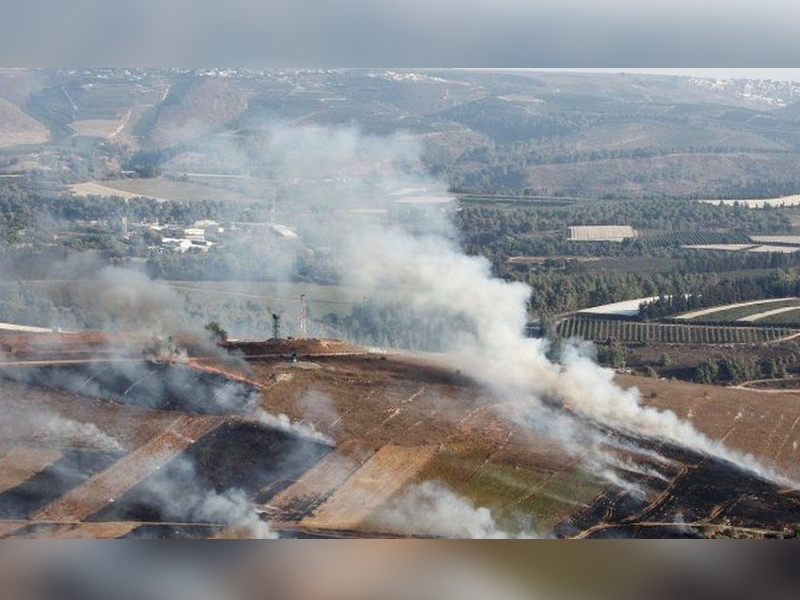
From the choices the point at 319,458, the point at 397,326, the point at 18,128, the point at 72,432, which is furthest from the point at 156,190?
the point at 319,458

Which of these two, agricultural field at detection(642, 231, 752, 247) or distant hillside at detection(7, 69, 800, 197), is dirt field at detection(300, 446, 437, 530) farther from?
agricultural field at detection(642, 231, 752, 247)

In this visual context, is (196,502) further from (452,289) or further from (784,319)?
(784,319)

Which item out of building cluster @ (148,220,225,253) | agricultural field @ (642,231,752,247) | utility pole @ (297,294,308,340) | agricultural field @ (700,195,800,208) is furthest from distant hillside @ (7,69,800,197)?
agricultural field @ (642,231,752,247)

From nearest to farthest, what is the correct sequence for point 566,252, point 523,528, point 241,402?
point 523,528
point 241,402
point 566,252

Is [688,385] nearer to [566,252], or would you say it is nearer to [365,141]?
[566,252]

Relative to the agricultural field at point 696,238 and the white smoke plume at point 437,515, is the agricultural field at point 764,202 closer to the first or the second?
the agricultural field at point 696,238

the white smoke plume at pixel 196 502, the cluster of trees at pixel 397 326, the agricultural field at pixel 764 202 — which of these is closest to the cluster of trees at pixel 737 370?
the cluster of trees at pixel 397 326

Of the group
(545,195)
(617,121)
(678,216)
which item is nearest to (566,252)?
(678,216)
